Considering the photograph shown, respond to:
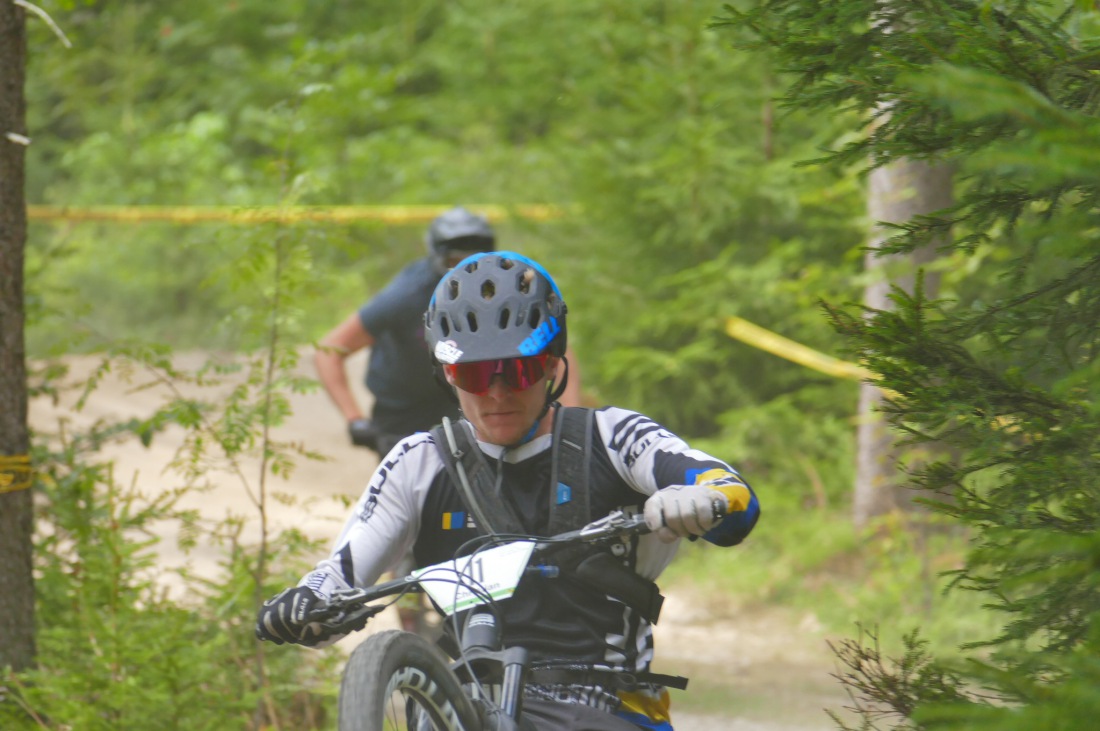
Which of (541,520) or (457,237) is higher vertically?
(457,237)

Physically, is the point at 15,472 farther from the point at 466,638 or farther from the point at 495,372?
the point at 466,638

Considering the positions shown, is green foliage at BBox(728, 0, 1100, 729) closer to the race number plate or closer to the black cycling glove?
the race number plate

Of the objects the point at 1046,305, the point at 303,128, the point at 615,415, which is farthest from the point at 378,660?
the point at 303,128

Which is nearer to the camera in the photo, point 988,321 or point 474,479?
point 988,321

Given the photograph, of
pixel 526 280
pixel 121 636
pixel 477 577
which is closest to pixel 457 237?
pixel 121 636

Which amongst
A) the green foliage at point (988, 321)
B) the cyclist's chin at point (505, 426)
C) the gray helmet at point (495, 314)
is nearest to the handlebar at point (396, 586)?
the cyclist's chin at point (505, 426)

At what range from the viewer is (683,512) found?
10.1ft

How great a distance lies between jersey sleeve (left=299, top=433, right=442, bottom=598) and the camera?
3.61m

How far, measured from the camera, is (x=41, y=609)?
558 cm

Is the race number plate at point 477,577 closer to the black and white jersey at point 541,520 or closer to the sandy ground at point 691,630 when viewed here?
the black and white jersey at point 541,520

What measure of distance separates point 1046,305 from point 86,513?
164 inches

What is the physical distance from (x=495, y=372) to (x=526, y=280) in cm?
32

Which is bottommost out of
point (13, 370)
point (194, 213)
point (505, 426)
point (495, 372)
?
point (505, 426)

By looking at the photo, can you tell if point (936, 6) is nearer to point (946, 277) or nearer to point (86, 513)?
point (86, 513)
